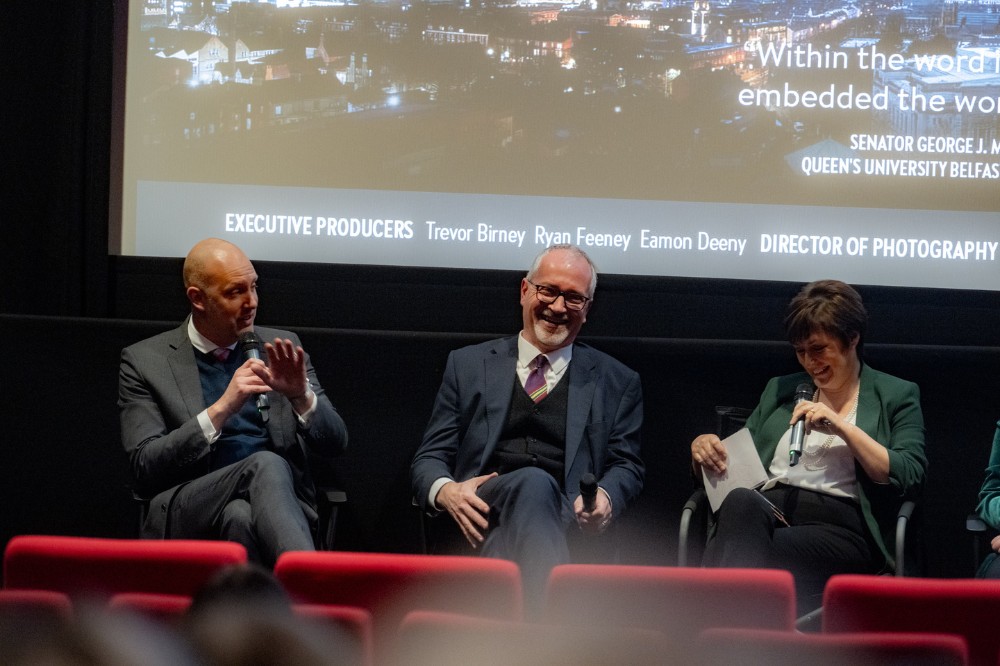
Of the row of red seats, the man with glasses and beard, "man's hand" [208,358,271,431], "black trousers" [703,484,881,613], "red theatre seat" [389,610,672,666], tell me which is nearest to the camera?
"red theatre seat" [389,610,672,666]

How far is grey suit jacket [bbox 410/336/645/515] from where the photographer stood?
3.12 meters

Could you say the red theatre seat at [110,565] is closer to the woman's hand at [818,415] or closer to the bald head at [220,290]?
the bald head at [220,290]

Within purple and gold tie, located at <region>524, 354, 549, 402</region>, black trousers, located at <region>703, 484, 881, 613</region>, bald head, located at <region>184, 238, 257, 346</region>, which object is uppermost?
bald head, located at <region>184, 238, 257, 346</region>

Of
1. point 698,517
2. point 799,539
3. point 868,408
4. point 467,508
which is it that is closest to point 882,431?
point 868,408

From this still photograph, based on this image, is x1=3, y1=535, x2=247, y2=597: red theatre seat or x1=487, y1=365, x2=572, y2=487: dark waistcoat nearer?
x1=3, y1=535, x2=247, y2=597: red theatre seat

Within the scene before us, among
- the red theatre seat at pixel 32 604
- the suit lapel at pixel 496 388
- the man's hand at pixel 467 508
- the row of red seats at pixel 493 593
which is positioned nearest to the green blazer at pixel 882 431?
the suit lapel at pixel 496 388

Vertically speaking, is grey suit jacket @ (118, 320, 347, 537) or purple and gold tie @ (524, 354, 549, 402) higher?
purple and gold tie @ (524, 354, 549, 402)

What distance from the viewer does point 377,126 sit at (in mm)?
3951

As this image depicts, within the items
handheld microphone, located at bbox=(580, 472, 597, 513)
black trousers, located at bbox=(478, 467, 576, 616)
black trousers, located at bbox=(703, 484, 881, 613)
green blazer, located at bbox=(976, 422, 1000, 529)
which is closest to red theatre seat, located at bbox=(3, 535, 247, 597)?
black trousers, located at bbox=(478, 467, 576, 616)

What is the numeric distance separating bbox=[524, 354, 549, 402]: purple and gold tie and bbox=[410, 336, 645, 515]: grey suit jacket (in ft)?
0.22

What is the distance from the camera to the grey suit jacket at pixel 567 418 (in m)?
3.12

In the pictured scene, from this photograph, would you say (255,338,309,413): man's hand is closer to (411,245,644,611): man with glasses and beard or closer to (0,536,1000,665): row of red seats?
(411,245,644,611): man with glasses and beard

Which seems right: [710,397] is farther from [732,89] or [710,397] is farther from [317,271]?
[317,271]

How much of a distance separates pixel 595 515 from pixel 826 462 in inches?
28.3
